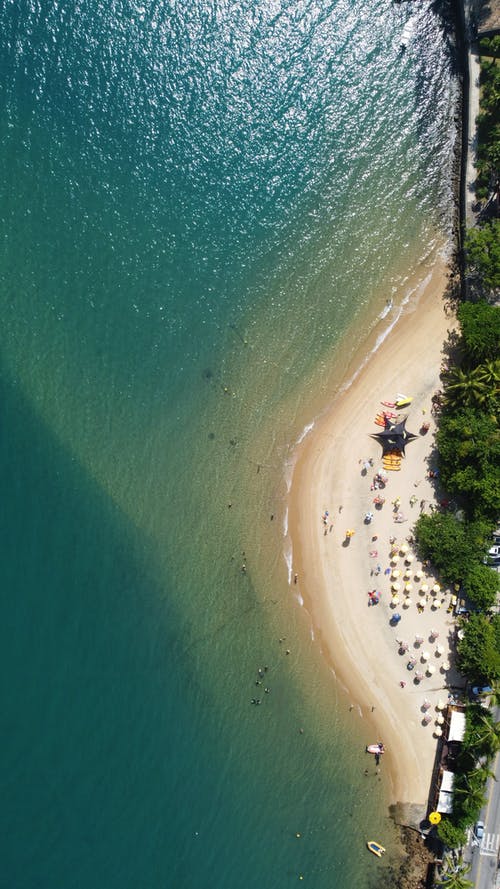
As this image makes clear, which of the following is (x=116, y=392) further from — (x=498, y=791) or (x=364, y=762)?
(x=498, y=791)

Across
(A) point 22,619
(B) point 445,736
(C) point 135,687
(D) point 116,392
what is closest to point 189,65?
(D) point 116,392

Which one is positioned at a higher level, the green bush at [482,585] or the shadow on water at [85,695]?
the green bush at [482,585]

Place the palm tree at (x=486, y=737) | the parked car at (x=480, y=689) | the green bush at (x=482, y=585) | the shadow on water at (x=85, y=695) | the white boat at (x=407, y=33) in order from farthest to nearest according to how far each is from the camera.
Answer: the white boat at (x=407, y=33), the parked car at (x=480, y=689), the shadow on water at (x=85, y=695), the green bush at (x=482, y=585), the palm tree at (x=486, y=737)

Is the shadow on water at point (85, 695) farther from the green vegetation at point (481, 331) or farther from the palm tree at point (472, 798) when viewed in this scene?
the green vegetation at point (481, 331)

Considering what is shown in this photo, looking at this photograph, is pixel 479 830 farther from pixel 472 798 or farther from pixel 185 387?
pixel 185 387

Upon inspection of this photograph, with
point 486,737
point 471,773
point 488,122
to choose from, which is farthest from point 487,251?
point 471,773

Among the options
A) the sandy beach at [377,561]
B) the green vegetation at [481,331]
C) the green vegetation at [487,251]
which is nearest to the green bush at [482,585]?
the sandy beach at [377,561]
